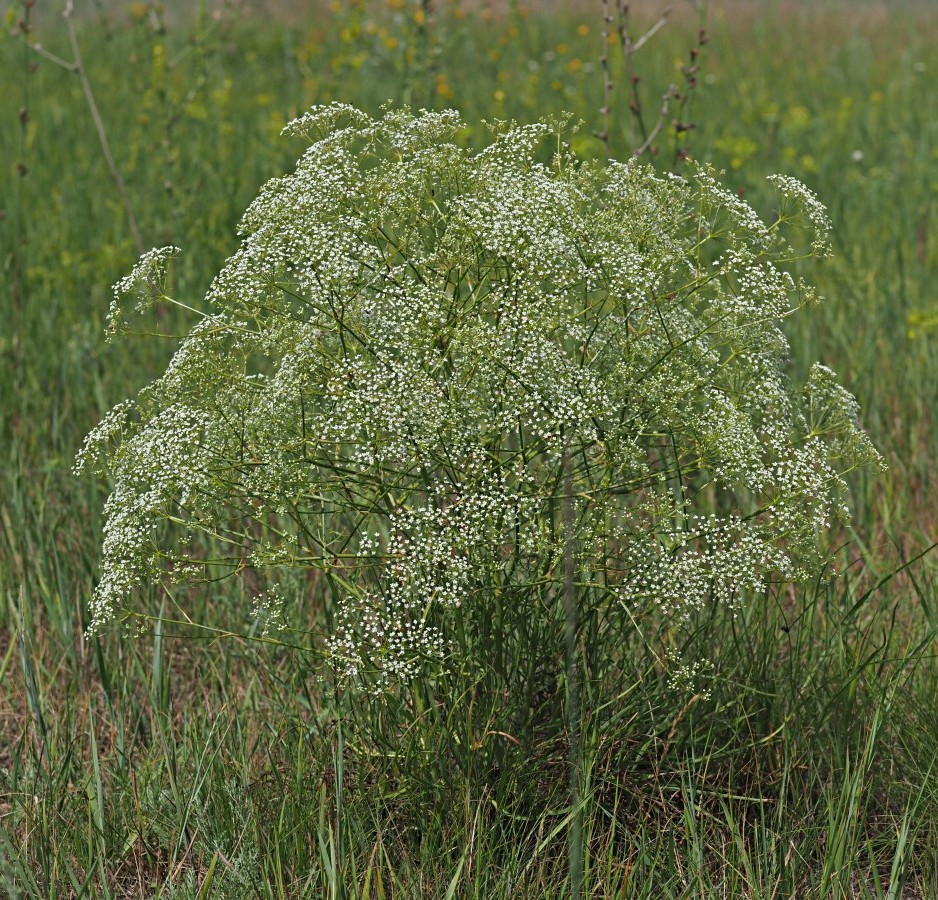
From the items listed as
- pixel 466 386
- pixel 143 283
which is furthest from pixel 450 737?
pixel 143 283

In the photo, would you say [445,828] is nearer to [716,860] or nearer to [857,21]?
[716,860]

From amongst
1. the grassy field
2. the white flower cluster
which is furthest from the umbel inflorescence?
the grassy field

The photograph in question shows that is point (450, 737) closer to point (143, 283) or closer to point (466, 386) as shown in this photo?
point (466, 386)

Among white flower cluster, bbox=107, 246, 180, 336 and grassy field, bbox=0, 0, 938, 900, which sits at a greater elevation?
white flower cluster, bbox=107, 246, 180, 336

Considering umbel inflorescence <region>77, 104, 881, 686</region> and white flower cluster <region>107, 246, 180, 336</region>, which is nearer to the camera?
umbel inflorescence <region>77, 104, 881, 686</region>

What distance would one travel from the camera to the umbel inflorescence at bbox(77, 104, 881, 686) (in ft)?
6.02

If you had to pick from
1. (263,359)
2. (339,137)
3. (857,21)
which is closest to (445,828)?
(339,137)

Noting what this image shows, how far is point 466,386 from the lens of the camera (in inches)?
73.4

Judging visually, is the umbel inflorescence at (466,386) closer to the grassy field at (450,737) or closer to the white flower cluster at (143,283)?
the white flower cluster at (143,283)

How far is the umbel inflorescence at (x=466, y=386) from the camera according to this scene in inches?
72.2

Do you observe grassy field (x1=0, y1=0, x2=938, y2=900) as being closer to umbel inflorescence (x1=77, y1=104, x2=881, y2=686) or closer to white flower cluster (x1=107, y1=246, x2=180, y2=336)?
white flower cluster (x1=107, y1=246, x2=180, y2=336)

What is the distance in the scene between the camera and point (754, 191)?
587 centimetres

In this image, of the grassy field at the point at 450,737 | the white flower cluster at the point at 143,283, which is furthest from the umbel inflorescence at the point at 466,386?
the grassy field at the point at 450,737

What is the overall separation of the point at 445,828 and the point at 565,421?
0.74 meters
